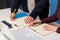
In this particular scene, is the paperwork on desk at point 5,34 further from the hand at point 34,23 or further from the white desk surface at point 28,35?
the hand at point 34,23

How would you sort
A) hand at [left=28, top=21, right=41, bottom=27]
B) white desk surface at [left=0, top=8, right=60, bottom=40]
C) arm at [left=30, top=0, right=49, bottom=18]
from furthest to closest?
1. arm at [left=30, top=0, right=49, bottom=18]
2. hand at [left=28, top=21, right=41, bottom=27]
3. white desk surface at [left=0, top=8, right=60, bottom=40]

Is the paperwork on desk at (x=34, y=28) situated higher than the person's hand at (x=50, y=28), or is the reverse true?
the person's hand at (x=50, y=28)

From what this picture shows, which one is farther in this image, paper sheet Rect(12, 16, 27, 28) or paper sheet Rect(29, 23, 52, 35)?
paper sheet Rect(12, 16, 27, 28)

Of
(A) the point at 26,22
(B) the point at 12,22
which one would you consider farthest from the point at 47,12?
(B) the point at 12,22

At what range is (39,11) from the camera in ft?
4.78

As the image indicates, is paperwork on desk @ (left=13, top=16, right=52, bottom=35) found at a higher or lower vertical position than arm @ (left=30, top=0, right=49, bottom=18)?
lower

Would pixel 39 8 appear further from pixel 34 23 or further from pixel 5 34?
pixel 5 34

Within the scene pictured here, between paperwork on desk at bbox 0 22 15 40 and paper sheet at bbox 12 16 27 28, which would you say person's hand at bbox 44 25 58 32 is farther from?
paperwork on desk at bbox 0 22 15 40

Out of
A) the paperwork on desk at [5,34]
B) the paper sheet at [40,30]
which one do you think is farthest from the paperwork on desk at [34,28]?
the paperwork on desk at [5,34]

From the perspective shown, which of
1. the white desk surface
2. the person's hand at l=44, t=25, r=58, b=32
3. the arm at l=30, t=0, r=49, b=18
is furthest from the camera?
the arm at l=30, t=0, r=49, b=18

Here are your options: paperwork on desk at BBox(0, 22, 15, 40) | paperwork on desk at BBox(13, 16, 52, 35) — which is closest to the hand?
paperwork on desk at BBox(13, 16, 52, 35)

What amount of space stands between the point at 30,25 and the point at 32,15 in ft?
0.56

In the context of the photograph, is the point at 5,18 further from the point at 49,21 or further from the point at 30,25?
the point at 49,21

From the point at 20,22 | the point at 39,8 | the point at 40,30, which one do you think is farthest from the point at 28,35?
the point at 39,8
